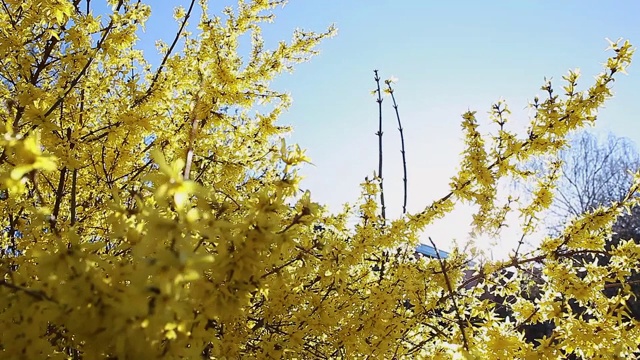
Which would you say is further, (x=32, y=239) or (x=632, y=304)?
(x=632, y=304)

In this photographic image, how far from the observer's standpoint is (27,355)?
1.24 metres

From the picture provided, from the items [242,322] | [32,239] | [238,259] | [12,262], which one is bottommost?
[238,259]

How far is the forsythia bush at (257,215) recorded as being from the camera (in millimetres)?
1613

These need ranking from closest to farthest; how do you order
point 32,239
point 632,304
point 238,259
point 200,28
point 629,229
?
point 238,259
point 32,239
point 200,28
point 632,304
point 629,229

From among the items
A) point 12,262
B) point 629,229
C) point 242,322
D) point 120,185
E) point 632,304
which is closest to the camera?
point 242,322

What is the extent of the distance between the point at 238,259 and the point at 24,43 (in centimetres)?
257

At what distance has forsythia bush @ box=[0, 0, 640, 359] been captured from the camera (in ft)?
5.29

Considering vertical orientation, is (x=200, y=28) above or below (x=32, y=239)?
above

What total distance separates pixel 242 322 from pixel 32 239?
1406mm

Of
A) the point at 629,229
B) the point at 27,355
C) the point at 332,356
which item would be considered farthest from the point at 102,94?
the point at 629,229

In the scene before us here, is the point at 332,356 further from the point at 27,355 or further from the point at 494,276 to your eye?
the point at 27,355

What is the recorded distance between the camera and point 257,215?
1.31 meters

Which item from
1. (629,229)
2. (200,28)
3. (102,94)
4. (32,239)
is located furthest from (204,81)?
(629,229)

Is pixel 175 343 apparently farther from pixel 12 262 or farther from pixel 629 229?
pixel 629 229
